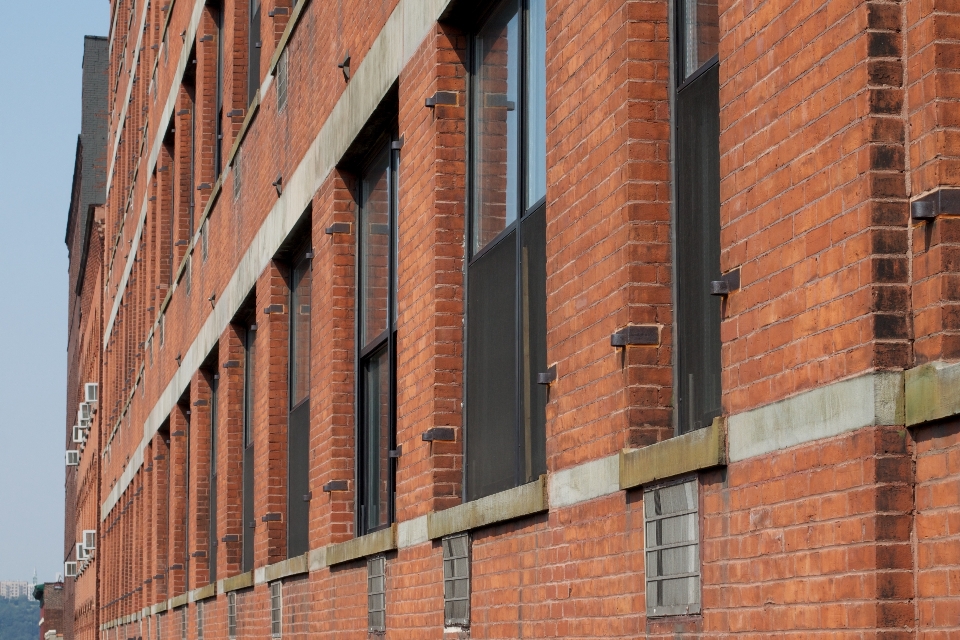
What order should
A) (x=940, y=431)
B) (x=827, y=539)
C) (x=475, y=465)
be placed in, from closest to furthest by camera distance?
(x=940, y=431)
(x=827, y=539)
(x=475, y=465)

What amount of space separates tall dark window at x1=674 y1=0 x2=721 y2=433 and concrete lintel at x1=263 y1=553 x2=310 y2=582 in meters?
7.90

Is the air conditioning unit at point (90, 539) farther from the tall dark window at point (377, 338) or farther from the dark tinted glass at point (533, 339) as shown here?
the dark tinted glass at point (533, 339)

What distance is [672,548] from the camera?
20.9 ft

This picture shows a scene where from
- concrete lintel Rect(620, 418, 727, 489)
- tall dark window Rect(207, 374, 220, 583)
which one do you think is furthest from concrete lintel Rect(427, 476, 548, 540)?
tall dark window Rect(207, 374, 220, 583)

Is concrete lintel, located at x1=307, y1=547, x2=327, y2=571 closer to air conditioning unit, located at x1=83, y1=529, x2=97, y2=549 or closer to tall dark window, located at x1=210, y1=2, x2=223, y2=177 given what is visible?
tall dark window, located at x1=210, y1=2, x2=223, y2=177

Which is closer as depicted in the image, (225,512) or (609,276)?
(609,276)

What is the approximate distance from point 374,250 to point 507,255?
372 centimetres

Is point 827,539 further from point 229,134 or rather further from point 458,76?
point 229,134

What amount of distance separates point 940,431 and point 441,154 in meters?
5.89

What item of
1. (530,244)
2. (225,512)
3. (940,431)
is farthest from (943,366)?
(225,512)

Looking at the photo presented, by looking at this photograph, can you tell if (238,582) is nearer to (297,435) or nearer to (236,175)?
(297,435)

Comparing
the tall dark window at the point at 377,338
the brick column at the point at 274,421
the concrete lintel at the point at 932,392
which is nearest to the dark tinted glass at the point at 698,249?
the concrete lintel at the point at 932,392

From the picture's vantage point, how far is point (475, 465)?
9953mm

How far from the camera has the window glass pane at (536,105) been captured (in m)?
9.02
